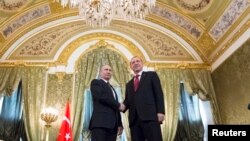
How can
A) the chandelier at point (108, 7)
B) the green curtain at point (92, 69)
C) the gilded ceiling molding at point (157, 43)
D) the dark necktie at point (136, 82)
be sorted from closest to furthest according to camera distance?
the dark necktie at point (136, 82) → the chandelier at point (108, 7) → the green curtain at point (92, 69) → the gilded ceiling molding at point (157, 43)

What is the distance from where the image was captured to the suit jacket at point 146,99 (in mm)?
3746

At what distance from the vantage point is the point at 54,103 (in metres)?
8.32

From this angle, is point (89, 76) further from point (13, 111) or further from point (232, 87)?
point (232, 87)

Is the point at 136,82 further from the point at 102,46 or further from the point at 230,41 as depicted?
the point at 102,46

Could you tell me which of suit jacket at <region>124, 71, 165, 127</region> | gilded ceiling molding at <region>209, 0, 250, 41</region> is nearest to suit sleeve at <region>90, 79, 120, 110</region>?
suit jacket at <region>124, 71, 165, 127</region>

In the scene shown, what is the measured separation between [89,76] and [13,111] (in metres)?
2.03

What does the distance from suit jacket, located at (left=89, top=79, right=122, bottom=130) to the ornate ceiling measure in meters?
4.65

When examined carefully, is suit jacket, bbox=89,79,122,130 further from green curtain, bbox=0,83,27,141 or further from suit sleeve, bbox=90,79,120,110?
green curtain, bbox=0,83,27,141

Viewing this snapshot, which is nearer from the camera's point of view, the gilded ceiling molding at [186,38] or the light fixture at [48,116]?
the light fixture at [48,116]

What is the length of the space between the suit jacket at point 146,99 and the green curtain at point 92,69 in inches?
172

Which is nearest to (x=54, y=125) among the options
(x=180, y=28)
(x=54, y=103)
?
(x=54, y=103)

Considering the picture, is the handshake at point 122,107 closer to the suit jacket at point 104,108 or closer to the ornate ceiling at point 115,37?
the suit jacket at point 104,108

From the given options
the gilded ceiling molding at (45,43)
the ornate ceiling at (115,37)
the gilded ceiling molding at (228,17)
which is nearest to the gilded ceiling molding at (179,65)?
the ornate ceiling at (115,37)

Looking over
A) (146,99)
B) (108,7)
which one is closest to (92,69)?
(108,7)
